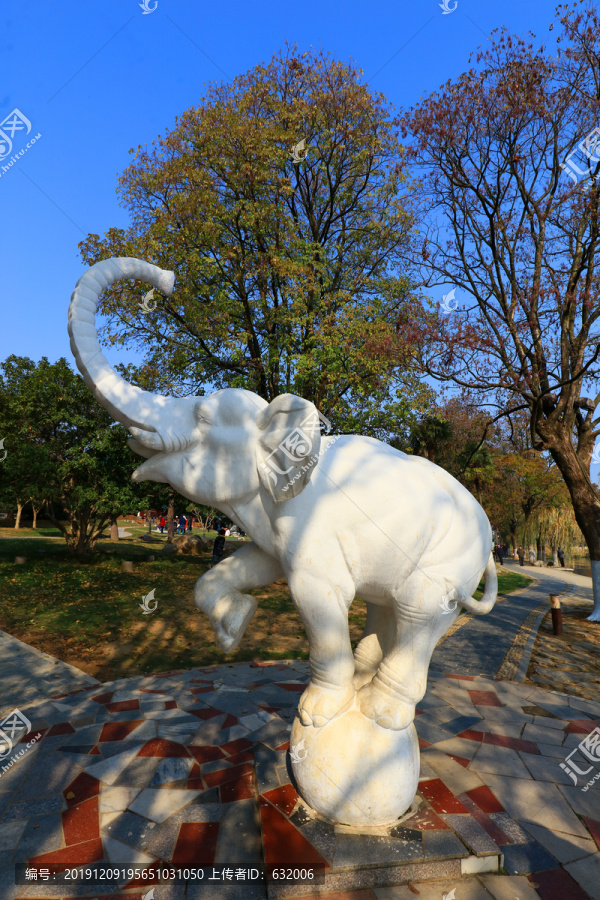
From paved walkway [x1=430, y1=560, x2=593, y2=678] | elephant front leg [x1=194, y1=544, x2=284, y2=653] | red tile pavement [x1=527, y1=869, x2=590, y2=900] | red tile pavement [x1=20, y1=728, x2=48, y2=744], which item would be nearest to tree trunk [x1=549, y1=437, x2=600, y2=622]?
paved walkway [x1=430, y1=560, x2=593, y2=678]

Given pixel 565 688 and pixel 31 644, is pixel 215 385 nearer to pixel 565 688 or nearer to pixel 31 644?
pixel 31 644

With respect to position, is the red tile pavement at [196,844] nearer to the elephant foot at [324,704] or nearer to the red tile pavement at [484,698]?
the elephant foot at [324,704]

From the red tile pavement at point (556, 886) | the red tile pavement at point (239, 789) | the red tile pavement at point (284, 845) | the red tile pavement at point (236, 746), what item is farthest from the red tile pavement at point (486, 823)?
the red tile pavement at point (236, 746)

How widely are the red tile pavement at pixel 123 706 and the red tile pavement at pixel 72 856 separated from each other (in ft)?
5.59

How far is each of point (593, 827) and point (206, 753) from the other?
86.7 inches

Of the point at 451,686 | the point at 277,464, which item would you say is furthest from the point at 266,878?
the point at 451,686

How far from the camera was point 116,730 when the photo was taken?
12.1 feet

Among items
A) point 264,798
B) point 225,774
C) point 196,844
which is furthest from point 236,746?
point 196,844

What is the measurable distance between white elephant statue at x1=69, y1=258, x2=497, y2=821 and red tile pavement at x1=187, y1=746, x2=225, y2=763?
116 centimetres

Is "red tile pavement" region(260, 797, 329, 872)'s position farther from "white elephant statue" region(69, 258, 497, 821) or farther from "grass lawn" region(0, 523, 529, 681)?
"grass lawn" region(0, 523, 529, 681)

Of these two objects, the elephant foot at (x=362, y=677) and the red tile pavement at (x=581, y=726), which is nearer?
the elephant foot at (x=362, y=677)

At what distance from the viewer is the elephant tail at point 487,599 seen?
2.53m

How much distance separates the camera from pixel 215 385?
431 inches

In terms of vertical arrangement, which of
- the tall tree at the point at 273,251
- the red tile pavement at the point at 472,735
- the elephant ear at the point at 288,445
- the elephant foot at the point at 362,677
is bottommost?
the red tile pavement at the point at 472,735
